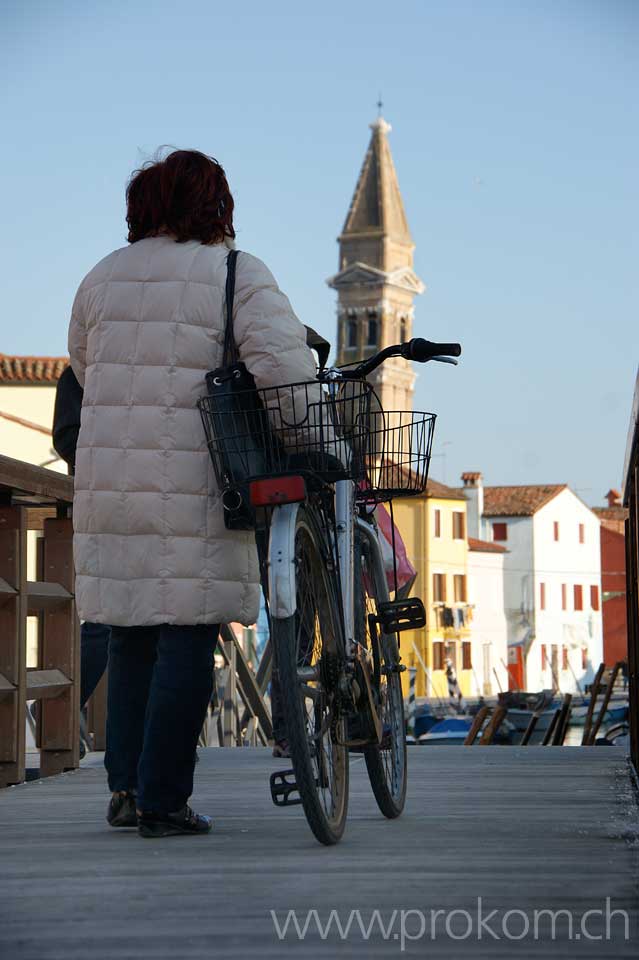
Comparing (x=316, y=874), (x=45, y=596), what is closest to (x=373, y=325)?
(x=45, y=596)

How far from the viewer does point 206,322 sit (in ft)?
12.9

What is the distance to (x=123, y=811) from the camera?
4195mm

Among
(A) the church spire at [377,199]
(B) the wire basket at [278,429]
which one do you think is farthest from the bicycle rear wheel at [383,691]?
(A) the church spire at [377,199]

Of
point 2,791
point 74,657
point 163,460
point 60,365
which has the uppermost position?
point 60,365

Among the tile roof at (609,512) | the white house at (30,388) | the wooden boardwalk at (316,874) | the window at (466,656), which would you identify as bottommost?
the window at (466,656)

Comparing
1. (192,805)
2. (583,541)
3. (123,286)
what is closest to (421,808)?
(192,805)

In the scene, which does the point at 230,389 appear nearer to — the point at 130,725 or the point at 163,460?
the point at 163,460

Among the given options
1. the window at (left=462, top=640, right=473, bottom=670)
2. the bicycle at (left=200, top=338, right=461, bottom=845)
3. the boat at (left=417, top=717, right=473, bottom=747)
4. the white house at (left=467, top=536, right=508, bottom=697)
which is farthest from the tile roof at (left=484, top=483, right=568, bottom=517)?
the bicycle at (left=200, top=338, right=461, bottom=845)

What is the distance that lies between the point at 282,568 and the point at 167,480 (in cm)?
43

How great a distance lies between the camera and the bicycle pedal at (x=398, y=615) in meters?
4.42

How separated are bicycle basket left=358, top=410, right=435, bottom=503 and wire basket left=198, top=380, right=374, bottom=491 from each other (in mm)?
99

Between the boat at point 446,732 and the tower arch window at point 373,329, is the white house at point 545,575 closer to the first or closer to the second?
the tower arch window at point 373,329

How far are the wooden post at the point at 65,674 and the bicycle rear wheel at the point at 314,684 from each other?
7.60 feet

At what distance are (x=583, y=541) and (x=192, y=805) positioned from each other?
8728 centimetres
